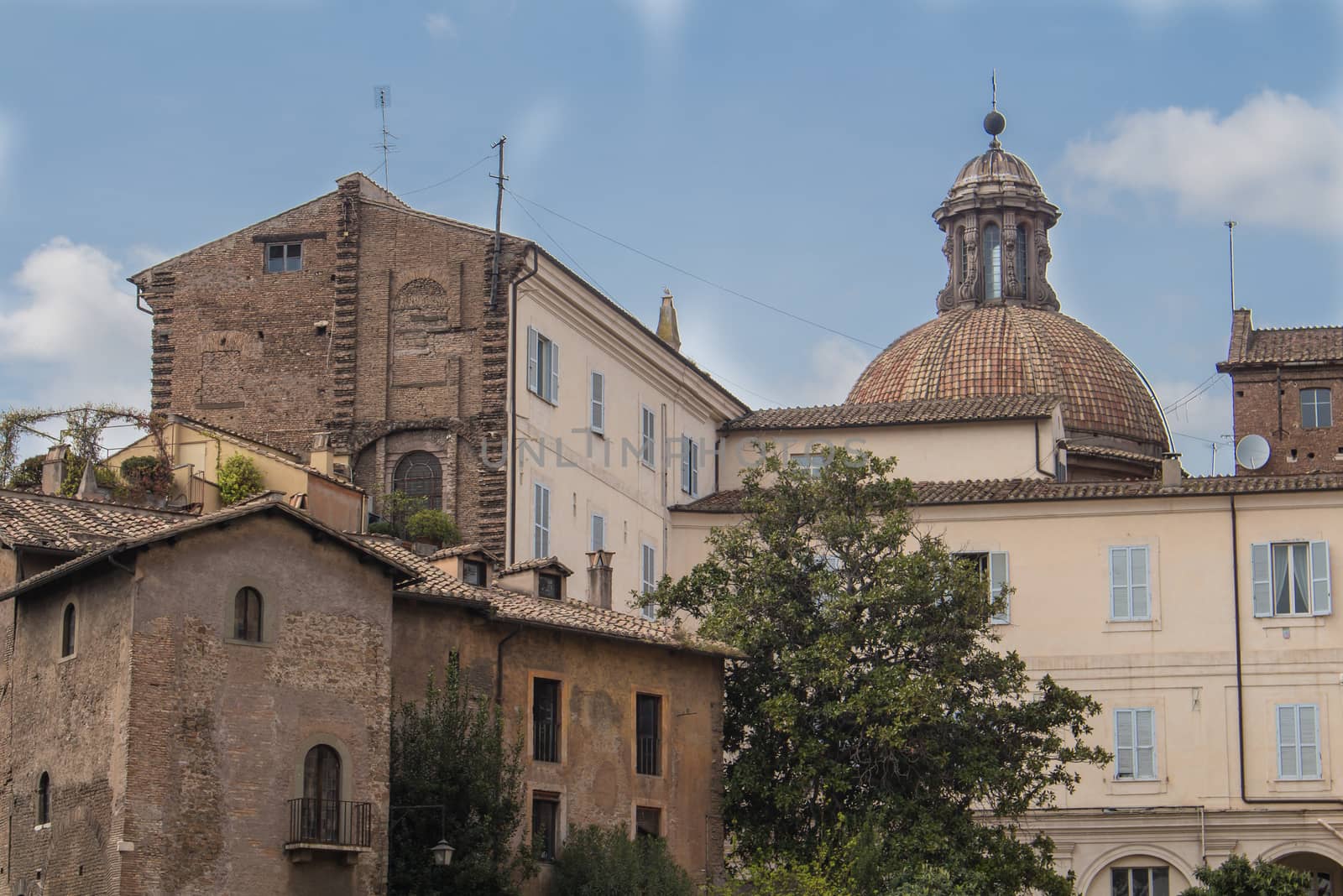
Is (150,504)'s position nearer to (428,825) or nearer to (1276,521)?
(428,825)

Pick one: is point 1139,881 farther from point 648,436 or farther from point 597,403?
point 597,403

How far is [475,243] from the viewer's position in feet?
168

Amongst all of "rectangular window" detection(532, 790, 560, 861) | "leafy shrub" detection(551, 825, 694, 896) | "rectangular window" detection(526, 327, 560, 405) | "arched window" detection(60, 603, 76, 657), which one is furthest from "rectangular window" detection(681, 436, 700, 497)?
"arched window" detection(60, 603, 76, 657)

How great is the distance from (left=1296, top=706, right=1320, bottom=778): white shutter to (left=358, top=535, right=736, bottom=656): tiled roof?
47.0ft

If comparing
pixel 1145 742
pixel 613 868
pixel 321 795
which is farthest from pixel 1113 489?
pixel 321 795

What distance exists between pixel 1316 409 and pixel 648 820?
2669cm

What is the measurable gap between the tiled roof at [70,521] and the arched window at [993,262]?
46610 mm

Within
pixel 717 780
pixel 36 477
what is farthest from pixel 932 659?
pixel 36 477

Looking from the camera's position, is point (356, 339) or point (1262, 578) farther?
point (1262, 578)

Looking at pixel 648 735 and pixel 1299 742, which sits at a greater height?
pixel 1299 742

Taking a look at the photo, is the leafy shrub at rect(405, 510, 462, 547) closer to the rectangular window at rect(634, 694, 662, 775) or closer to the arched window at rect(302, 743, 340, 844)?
the rectangular window at rect(634, 694, 662, 775)

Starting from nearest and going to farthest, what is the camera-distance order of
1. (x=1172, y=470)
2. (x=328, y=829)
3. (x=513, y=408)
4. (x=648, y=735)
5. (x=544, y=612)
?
(x=328, y=829) → (x=544, y=612) → (x=648, y=735) → (x=513, y=408) → (x=1172, y=470)

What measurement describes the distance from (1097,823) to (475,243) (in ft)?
57.5

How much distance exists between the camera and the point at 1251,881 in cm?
4581
